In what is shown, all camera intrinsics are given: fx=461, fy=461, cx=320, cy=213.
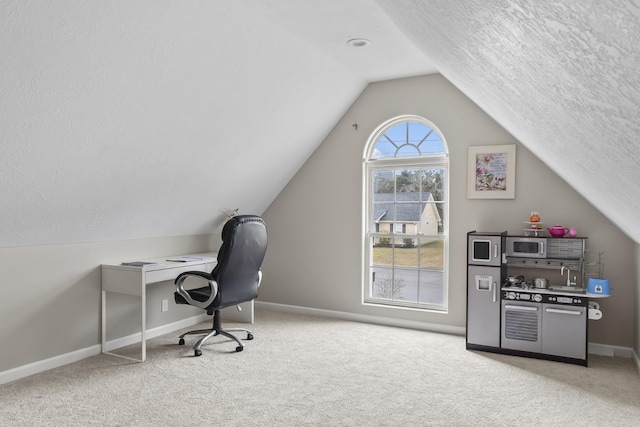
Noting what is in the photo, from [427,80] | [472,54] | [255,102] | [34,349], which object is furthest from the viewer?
[427,80]

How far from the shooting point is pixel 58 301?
12.2ft

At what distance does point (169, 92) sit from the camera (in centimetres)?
321

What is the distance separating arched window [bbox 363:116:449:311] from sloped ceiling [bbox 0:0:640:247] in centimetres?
68

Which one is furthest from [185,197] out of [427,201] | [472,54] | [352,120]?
[472,54]

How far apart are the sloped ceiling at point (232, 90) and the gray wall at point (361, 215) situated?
1.16ft

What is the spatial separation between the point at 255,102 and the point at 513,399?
3.02 m

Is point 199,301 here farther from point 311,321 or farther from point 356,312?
Result: point 356,312

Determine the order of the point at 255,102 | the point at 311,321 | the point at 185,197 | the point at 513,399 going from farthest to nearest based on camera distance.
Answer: the point at 311,321 < the point at 185,197 < the point at 255,102 < the point at 513,399

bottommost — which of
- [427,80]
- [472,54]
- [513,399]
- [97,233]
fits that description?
[513,399]

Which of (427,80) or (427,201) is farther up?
(427,80)

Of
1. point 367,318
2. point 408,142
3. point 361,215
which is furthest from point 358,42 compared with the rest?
point 367,318

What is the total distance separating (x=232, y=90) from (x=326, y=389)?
7.78ft

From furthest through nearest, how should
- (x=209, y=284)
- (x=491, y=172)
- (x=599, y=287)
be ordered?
(x=491, y=172)
(x=209, y=284)
(x=599, y=287)

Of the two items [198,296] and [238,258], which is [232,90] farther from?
[198,296]
